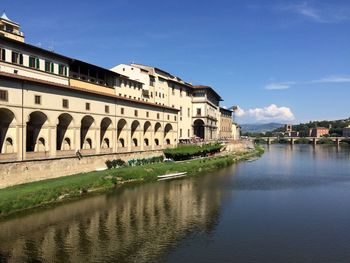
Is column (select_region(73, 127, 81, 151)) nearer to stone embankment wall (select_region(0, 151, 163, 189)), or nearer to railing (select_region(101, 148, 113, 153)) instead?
stone embankment wall (select_region(0, 151, 163, 189))

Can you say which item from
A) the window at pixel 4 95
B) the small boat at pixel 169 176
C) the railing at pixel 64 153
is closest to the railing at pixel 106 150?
the railing at pixel 64 153

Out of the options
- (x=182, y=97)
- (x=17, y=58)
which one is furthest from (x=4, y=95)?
(x=182, y=97)

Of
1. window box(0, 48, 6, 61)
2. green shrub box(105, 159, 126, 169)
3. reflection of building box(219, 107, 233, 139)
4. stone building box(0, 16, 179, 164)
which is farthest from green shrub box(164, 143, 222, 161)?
reflection of building box(219, 107, 233, 139)

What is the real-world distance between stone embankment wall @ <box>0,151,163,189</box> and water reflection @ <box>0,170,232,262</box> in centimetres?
664

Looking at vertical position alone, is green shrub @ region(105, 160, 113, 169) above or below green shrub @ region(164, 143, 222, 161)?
below

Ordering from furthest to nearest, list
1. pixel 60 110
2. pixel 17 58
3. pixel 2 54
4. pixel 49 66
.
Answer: pixel 49 66 → pixel 60 110 → pixel 17 58 → pixel 2 54

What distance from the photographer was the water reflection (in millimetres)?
22753

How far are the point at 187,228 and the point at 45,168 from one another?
20.8 meters

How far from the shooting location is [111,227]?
28.4m

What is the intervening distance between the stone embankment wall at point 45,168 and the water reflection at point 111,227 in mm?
6642

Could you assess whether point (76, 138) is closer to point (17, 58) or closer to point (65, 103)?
point (65, 103)

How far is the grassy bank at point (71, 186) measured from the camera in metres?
32.7

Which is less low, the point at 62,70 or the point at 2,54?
the point at 62,70

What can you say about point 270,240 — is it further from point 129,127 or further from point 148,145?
point 148,145
